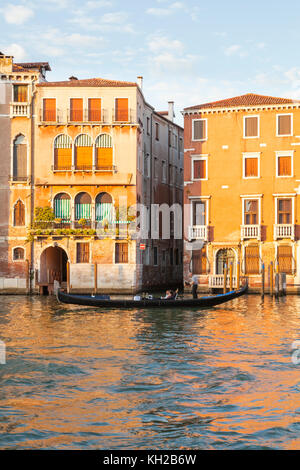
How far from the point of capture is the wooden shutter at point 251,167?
105 feet

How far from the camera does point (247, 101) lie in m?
32.1

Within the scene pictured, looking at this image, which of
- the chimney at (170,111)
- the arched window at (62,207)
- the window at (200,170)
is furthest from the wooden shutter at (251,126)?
the arched window at (62,207)

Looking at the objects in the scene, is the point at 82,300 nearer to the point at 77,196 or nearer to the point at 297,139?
the point at 77,196

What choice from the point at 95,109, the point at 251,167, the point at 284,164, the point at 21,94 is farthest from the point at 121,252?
the point at 21,94

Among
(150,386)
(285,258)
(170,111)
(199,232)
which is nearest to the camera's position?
(150,386)

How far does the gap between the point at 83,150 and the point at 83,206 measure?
271 centimetres

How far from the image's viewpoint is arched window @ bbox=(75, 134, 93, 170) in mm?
31719

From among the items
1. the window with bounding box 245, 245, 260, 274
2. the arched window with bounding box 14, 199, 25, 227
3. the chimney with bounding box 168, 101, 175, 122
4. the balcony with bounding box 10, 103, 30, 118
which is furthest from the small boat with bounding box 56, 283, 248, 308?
the chimney with bounding box 168, 101, 175, 122

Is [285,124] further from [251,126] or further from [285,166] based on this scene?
[285,166]

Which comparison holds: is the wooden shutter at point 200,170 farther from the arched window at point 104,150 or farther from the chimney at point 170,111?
the chimney at point 170,111

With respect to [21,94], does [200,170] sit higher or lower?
lower

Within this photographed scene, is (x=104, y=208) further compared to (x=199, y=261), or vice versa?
(x=199, y=261)

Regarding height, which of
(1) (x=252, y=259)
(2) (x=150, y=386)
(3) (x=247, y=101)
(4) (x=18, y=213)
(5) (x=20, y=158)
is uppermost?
(3) (x=247, y=101)

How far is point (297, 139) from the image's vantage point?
31.3m
